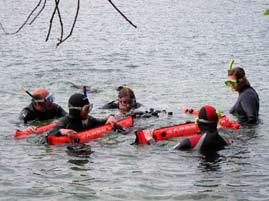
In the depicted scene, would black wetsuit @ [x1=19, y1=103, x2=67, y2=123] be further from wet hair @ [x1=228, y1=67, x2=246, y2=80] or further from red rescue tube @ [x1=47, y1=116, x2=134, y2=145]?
wet hair @ [x1=228, y1=67, x2=246, y2=80]

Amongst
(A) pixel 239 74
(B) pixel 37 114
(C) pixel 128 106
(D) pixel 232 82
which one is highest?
(A) pixel 239 74

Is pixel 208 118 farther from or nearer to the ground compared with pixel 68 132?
Answer: farther from the ground

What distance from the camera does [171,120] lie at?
1284cm

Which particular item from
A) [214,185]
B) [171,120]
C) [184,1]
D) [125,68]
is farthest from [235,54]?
[184,1]

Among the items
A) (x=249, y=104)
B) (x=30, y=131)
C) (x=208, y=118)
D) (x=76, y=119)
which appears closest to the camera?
(x=208, y=118)

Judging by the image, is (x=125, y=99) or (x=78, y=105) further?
(x=125, y=99)

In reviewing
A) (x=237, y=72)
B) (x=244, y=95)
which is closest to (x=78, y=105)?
(x=237, y=72)

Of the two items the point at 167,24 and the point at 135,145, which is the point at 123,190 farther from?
the point at 167,24

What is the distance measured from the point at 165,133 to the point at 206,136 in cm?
152

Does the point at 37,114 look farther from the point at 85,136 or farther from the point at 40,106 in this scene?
the point at 85,136

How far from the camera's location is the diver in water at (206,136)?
9.01 m

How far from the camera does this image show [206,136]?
902 cm

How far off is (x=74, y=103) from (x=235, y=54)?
648 inches

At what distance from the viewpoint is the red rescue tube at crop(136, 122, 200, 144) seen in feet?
33.6
